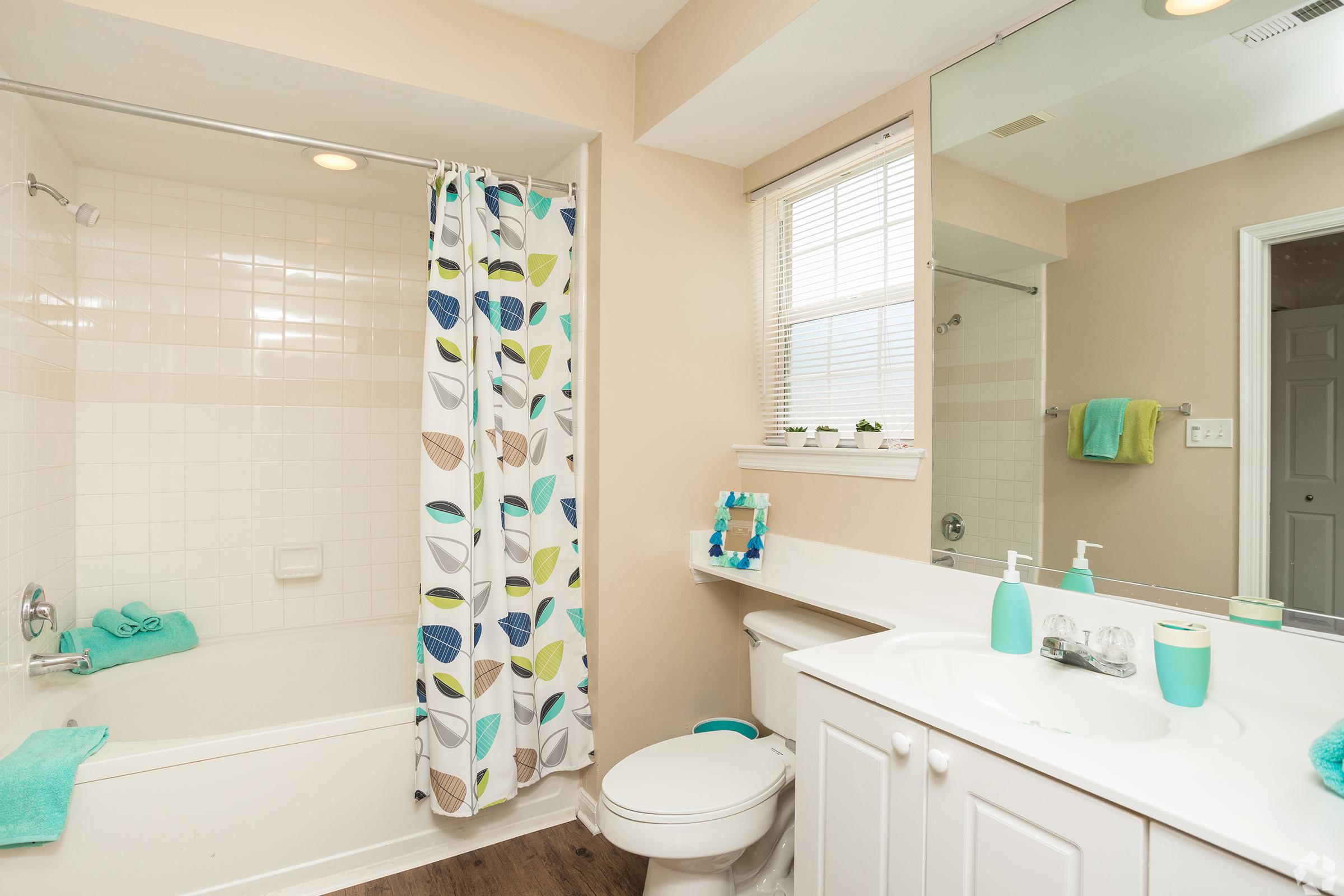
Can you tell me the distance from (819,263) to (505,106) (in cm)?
108

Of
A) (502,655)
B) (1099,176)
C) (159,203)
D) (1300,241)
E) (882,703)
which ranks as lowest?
(502,655)

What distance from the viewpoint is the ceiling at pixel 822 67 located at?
156 centimetres

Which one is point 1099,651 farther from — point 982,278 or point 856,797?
point 982,278

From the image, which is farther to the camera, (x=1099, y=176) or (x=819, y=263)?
(x=819, y=263)

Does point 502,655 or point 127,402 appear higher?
point 127,402

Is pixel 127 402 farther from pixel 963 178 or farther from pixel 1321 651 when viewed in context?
pixel 1321 651

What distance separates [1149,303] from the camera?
137cm

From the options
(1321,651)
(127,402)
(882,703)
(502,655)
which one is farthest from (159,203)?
(1321,651)

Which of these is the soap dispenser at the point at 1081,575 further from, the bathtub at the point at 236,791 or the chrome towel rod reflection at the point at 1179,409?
the bathtub at the point at 236,791

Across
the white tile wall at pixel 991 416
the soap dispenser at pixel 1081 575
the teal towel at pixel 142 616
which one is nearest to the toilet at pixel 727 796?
the white tile wall at pixel 991 416

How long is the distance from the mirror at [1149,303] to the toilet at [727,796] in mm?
596

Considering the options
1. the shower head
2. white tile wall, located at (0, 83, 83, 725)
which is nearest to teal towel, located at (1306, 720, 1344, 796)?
white tile wall, located at (0, 83, 83, 725)

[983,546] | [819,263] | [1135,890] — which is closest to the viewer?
[1135,890]

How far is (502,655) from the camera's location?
6.85ft
